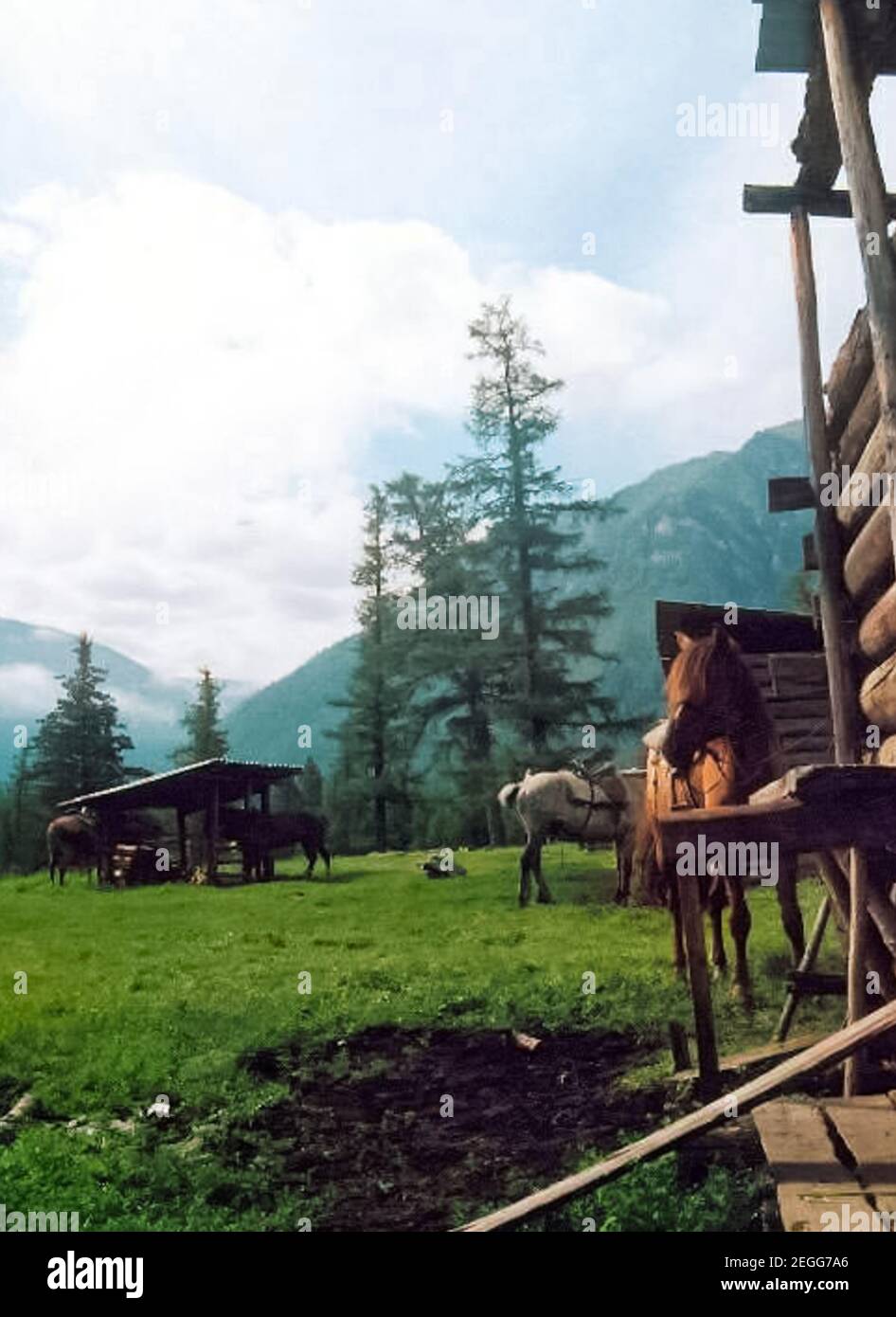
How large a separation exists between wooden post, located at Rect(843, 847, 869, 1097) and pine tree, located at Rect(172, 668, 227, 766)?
48.5 meters

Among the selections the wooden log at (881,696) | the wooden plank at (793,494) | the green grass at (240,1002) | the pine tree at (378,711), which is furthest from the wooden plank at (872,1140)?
the pine tree at (378,711)

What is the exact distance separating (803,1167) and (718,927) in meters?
6.02

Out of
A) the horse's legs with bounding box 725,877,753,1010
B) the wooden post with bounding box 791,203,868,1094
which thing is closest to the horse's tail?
the horse's legs with bounding box 725,877,753,1010

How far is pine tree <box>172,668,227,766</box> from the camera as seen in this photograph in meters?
52.6

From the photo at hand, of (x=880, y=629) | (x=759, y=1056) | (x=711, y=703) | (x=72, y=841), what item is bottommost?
(x=759, y=1056)

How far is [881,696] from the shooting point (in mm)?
6535

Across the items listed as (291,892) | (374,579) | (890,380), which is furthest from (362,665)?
(890,380)

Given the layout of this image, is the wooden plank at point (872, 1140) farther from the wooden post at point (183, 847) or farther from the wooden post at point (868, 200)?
the wooden post at point (183, 847)

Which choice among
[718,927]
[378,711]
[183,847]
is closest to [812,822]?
[718,927]

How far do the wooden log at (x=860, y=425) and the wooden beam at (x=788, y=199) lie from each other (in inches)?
77.9

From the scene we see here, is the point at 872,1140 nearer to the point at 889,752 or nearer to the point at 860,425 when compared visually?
the point at 889,752

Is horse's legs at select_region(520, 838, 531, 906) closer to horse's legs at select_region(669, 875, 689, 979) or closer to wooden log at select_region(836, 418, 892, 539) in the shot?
horse's legs at select_region(669, 875, 689, 979)
